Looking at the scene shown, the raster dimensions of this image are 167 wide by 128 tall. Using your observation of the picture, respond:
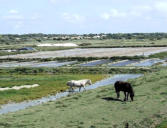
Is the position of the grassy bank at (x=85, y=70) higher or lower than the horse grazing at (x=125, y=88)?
lower

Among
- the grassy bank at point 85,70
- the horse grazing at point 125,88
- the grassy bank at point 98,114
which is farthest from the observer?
the grassy bank at point 85,70

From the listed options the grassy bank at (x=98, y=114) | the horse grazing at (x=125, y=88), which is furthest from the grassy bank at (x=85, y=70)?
the horse grazing at (x=125, y=88)

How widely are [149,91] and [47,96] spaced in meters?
10.1

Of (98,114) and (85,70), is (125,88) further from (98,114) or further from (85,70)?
(85,70)

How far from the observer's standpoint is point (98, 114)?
805 inches

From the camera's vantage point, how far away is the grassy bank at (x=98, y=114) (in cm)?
1861

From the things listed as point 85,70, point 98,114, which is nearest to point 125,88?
point 98,114

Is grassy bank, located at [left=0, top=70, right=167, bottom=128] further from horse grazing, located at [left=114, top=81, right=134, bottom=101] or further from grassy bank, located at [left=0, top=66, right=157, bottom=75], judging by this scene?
grassy bank, located at [left=0, top=66, right=157, bottom=75]

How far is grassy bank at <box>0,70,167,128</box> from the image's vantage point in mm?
18609

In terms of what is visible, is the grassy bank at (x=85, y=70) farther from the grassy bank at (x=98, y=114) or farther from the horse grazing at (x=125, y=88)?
the horse grazing at (x=125, y=88)

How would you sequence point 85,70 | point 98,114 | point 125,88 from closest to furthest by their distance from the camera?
point 98,114, point 125,88, point 85,70

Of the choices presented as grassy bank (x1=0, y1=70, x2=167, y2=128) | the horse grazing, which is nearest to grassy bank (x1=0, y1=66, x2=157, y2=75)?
grassy bank (x1=0, y1=70, x2=167, y2=128)

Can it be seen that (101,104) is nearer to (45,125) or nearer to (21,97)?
(45,125)

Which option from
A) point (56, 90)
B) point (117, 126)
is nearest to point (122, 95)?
point (117, 126)
